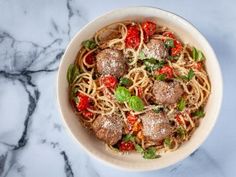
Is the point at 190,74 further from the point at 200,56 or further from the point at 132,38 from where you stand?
the point at 132,38

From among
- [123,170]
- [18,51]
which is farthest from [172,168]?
[18,51]

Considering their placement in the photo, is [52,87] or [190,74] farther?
[52,87]

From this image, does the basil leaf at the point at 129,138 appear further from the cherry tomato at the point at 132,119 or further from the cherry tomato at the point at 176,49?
the cherry tomato at the point at 176,49

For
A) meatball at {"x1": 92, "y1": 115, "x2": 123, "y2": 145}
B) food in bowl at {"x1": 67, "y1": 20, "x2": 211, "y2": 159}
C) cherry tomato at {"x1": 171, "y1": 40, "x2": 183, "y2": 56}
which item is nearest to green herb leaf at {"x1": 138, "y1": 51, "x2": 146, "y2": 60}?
food in bowl at {"x1": 67, "y1": 20, "x2": 211, "y2": 159}

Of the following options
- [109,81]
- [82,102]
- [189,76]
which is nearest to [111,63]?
[109,81]

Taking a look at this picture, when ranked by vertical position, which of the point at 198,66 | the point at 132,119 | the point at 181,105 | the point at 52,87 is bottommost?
the point at 52,87

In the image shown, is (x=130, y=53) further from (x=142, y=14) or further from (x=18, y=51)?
(x=18, y=51)

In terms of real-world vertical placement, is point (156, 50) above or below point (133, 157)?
above

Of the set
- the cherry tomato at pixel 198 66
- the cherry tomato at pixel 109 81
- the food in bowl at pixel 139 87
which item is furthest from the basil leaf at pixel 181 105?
the cherry tomato at pixel 109 81
